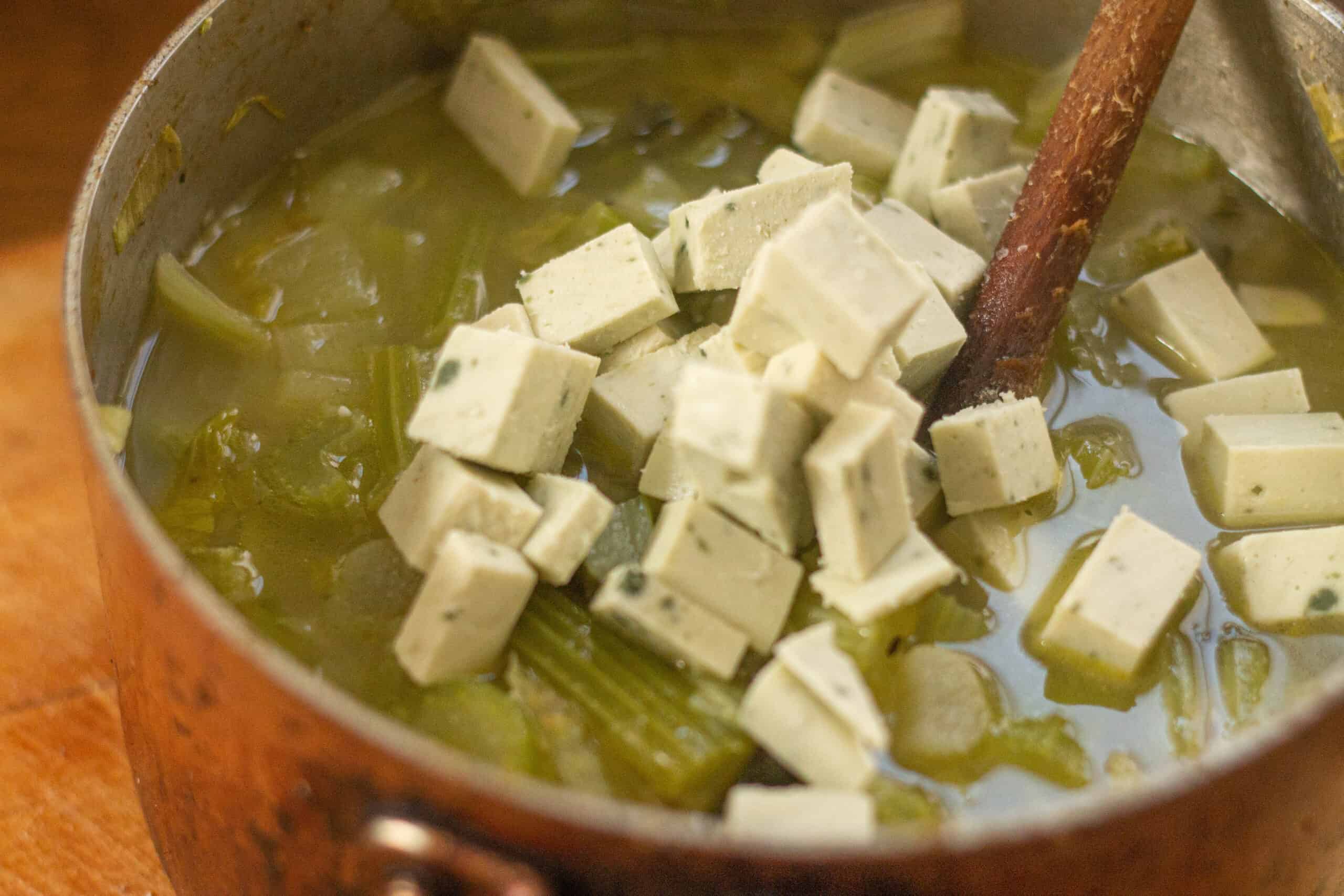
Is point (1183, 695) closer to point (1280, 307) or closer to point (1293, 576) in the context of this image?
point (1293, 576)

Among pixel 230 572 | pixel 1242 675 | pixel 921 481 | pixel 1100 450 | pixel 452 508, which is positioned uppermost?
pixel 452 508

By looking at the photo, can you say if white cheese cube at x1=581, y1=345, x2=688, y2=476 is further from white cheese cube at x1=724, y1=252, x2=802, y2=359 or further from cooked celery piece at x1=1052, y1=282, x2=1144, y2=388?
cooked celery piece at x1=1052, y1=282, x2=1144, y2=388

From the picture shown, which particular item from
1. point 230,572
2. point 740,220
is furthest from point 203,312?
point 740,220

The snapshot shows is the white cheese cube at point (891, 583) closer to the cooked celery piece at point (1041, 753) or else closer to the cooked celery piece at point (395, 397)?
the cooked celery piece at point (1041, 753)

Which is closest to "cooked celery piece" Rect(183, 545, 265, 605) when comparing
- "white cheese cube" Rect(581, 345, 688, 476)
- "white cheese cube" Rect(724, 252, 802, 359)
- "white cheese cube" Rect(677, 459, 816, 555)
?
"white cheese cube" Rect(581, 345, 688, 476)

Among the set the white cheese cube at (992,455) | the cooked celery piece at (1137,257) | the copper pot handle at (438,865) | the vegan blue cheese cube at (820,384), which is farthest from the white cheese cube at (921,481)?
the copper pot handle at (438,865)
